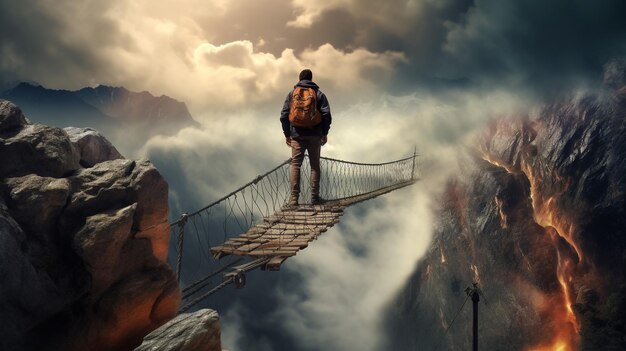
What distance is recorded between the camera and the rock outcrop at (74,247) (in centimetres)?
388

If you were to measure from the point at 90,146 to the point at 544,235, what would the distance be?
27311 millimetres

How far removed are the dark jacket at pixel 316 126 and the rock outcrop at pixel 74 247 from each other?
357 centimetres

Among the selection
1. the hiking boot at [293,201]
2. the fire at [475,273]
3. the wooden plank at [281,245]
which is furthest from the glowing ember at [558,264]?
the wooden plank at [281,245]

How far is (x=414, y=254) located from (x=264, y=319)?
101505mm

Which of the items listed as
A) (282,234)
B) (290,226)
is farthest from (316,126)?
(282,234)

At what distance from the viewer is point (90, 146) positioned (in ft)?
19.9

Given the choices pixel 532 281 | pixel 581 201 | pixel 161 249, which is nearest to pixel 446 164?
pixel 532 281

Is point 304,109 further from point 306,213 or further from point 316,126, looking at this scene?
point 306,213

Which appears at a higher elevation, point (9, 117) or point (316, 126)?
point (316, 126)

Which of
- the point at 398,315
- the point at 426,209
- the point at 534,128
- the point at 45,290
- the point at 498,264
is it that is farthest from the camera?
the point at 398,315

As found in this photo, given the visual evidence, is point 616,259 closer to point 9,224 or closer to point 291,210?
point 291,210

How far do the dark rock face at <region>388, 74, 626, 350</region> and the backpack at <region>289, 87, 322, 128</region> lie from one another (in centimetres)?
1711

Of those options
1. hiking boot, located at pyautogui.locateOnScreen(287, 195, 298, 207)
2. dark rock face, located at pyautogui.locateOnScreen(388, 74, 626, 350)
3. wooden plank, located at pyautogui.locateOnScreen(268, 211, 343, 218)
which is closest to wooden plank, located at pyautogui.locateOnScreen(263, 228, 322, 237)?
wooden plank, located at pyautogui.locateOnScreen(268, 211, 343, 218)

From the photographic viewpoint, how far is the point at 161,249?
524cm
